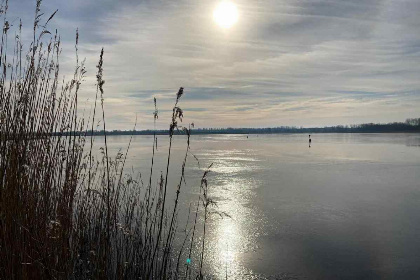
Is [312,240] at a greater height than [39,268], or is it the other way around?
[39,268]

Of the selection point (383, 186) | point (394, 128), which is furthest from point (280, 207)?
point (394, 128)

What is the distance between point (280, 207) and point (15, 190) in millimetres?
7901

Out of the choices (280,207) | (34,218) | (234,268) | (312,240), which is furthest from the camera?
(280,207)

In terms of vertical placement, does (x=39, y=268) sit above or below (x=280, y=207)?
above

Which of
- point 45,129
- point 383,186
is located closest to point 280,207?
point 383,186

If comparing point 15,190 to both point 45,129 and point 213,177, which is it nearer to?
point 45,129

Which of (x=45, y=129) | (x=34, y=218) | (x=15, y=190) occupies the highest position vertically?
(x=45, y=129)

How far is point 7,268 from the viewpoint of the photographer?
236cm

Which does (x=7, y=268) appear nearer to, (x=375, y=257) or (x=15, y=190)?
(x=15, y=190)

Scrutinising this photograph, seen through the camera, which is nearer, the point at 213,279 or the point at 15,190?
the point at 15,190

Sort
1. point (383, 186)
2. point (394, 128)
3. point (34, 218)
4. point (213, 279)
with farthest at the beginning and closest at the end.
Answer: point (394, 128) < point (383, 186) < point (213, 279) < point (34, 218)

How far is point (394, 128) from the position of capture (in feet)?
381

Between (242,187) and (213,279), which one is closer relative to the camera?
(213,279)

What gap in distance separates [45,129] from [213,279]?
3.42m
